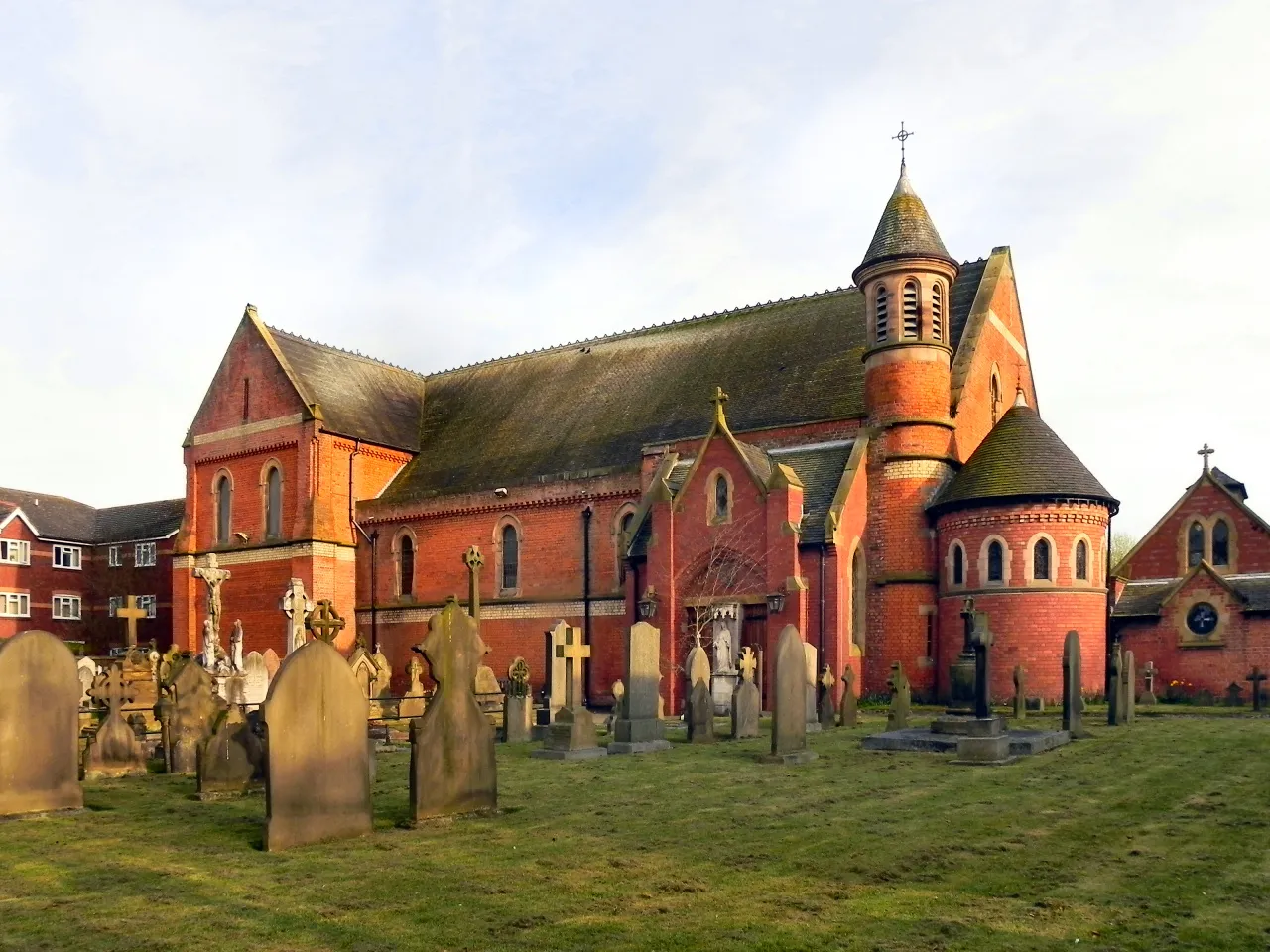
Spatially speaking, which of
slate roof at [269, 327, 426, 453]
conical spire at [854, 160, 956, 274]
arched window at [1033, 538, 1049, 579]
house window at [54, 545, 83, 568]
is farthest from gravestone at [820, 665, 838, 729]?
house window at [54, 545, 83, 568]

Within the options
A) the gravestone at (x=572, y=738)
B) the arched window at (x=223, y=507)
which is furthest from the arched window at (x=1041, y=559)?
the arched window at (x=223, y=507)

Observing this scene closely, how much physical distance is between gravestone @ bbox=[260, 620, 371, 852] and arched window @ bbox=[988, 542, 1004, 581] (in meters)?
22.8

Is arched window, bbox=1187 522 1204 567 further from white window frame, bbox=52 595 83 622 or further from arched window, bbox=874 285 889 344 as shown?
white window frame, bbox=52 595 83 622

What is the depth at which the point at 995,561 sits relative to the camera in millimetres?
29922

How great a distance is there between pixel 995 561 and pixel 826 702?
26.2 feet

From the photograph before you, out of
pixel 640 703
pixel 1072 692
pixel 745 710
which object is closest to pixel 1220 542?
pixel 1072 692

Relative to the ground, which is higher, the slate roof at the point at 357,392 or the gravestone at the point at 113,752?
the slate roof at the point at 357,392

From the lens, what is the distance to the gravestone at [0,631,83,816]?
37.9ft

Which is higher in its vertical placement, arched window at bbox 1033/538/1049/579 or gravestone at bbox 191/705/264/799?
arched window at bbox 1033/538/1049/579

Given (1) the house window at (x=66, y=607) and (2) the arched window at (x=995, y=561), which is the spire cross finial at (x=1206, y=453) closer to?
(2) the arched window at (x=995, y=561)

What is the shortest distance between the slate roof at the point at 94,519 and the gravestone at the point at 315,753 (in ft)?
156

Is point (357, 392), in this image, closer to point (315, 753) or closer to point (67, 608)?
point (67, 608)

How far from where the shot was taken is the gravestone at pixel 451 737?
11.0 meters

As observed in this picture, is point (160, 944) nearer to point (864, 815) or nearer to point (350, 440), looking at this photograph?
point (864, 815)
